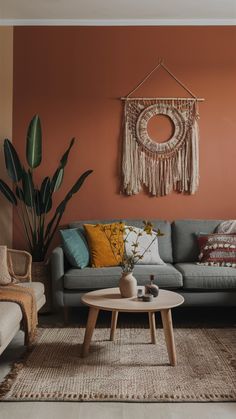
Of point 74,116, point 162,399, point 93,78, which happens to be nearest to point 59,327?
point 162,399

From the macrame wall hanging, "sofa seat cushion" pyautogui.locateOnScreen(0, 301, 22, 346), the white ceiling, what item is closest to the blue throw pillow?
the macrame wall hanging

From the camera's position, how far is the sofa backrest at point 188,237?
4023 mm

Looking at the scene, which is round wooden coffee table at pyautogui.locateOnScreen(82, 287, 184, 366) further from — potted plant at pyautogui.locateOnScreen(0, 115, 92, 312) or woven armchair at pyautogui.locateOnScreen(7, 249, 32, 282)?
potted plant at pyautogui.locateOnScreen(0, 115, 92, 312)

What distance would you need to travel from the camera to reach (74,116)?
14.3 ft

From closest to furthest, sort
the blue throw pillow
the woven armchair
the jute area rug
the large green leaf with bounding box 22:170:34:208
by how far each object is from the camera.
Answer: the jute area rug → the woven armchair → the blue throw pillow → the large green leaf with bounding box 22:170:34:208

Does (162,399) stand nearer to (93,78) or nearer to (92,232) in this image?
(92,232)

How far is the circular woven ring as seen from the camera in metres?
4.32

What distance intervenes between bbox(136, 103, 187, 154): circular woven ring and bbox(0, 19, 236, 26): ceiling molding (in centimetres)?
80

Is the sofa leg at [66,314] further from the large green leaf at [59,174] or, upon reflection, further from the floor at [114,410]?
the floor at [114,410]

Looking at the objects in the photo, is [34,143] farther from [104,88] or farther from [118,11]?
[118,11]

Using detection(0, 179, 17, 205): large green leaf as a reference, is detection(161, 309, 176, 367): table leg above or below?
below

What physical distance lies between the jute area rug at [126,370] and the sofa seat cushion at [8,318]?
0.25 metres

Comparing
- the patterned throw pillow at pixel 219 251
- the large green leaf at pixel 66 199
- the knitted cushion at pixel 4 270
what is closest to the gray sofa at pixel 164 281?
the patterned throw pillow at pixel 219 251

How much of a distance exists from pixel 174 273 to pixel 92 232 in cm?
80
